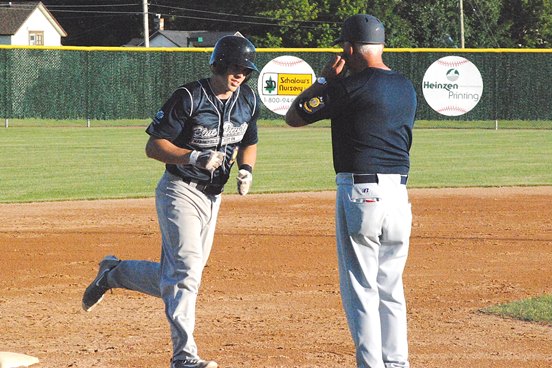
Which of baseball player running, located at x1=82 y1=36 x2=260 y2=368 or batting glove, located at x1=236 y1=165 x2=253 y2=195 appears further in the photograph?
batting glove, located at x1=236 y1=165 x2=253 y2=195

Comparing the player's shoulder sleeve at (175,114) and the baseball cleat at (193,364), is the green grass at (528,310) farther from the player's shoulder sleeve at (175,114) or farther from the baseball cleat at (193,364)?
the player's shoulder sleeve at (175,114)

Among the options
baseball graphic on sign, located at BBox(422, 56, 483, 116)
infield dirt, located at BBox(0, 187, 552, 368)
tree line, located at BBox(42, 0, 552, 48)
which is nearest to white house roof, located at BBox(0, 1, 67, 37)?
tree line, located at BBox(42, 0, 552, 48)

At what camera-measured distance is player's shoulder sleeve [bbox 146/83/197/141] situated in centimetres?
577

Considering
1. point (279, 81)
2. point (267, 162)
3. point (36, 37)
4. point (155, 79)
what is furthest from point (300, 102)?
point (36, 37)

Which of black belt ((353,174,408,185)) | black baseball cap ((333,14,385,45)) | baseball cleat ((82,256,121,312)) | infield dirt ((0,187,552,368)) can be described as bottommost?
infield dirt ((0,187,552,368))

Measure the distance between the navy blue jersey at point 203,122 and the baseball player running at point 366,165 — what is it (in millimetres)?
659

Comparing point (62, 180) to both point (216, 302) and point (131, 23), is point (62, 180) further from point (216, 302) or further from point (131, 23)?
point (131, 23)

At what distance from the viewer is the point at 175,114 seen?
5.77 metres

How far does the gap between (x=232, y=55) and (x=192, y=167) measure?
0.68 metres

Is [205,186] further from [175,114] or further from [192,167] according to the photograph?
[175,114]

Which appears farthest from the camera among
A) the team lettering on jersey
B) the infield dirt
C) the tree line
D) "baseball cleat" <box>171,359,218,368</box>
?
the tree line

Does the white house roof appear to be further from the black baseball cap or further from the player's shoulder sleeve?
the black baseball cap

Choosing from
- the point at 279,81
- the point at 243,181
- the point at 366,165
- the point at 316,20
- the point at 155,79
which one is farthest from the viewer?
the point at 316,20

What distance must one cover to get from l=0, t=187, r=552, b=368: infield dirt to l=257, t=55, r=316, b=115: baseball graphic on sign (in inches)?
623
